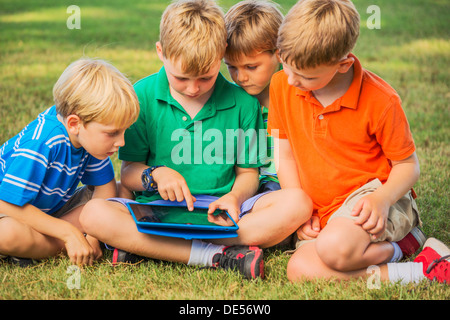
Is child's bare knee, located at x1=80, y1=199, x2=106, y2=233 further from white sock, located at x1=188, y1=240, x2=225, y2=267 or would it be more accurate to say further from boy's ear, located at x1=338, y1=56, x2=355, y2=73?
boy's ear, located at x1=338, y1=56, x2=355, y2=73

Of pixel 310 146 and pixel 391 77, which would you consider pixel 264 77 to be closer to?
pixel 310 146

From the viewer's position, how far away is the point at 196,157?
248cm

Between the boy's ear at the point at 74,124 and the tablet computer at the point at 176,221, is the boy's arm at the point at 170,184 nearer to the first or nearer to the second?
the tablet computer at the point at 176,221

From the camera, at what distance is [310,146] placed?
232 centimetres

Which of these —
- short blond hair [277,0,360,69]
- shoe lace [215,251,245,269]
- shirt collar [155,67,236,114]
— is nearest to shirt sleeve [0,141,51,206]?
shirt collar [155,67,236,114]

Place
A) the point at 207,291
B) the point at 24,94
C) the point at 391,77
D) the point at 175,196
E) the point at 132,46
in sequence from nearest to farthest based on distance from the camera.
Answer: the point at 207,291
the point at 175,196
the point at 24,94
the point at 391,77
the point at 132,46

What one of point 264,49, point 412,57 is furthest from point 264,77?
point 412,57

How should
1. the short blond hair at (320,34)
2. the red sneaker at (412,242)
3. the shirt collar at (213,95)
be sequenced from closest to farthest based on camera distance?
the short blond hair at (320,34), the red sneaker at (412,242), the shirt collar at (213,95)

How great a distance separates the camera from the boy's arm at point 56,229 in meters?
2.22

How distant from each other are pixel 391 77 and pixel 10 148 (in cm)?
408

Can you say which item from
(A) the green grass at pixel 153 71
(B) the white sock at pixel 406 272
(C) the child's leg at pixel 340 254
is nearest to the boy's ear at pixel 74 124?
(A) the green grass at pixel 153 71

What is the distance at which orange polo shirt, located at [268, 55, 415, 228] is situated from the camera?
86.0 inches

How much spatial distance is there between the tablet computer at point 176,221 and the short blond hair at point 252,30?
72cm

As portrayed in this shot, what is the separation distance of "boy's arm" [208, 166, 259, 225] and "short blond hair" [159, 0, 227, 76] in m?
0.53
